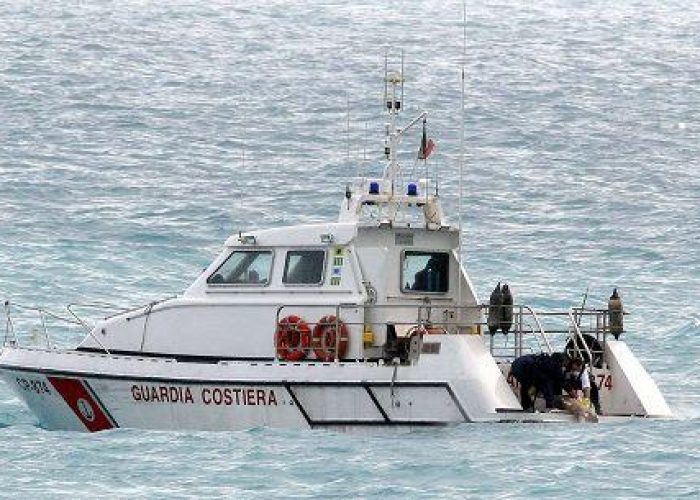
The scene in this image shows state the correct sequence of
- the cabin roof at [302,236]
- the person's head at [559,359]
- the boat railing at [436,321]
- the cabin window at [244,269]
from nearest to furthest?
the person's head at [559,359] < the boat railing at [436,321] < the cabin roof at [302,236] < the cabin window at [244,269]

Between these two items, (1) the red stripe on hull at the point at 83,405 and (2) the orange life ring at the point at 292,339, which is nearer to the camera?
(2) the orange life ring at the point at 292,339

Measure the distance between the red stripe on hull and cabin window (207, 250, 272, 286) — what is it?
229 cm

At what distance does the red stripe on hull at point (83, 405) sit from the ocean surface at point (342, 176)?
53 cm

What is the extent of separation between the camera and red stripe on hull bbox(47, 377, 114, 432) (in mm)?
31375

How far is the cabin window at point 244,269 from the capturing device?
31.8 m

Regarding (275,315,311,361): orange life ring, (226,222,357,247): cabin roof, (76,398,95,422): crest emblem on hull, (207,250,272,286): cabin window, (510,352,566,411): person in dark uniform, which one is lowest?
(76,398,95,422): crest emblem on hull

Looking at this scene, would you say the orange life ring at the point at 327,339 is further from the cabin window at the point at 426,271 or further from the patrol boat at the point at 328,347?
the cabin window at the point at 426,271

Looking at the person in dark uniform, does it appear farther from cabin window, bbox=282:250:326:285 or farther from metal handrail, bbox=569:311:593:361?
cabin window, bbox=282:250:326:285

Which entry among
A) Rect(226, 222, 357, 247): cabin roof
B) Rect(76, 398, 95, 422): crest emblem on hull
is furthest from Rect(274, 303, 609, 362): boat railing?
Rect(76, 398, 95, 422): crest emblem on hull

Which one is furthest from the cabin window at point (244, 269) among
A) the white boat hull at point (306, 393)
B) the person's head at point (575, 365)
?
the person's head at point (575, 365)

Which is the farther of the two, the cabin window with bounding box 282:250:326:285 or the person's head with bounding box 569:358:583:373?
the cabin window with bounding box 282:250:326:285

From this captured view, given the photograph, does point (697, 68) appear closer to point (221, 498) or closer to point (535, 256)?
point (535, 256)

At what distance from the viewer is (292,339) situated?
31.0 m

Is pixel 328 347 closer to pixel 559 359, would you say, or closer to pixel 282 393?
pixel 282 393
